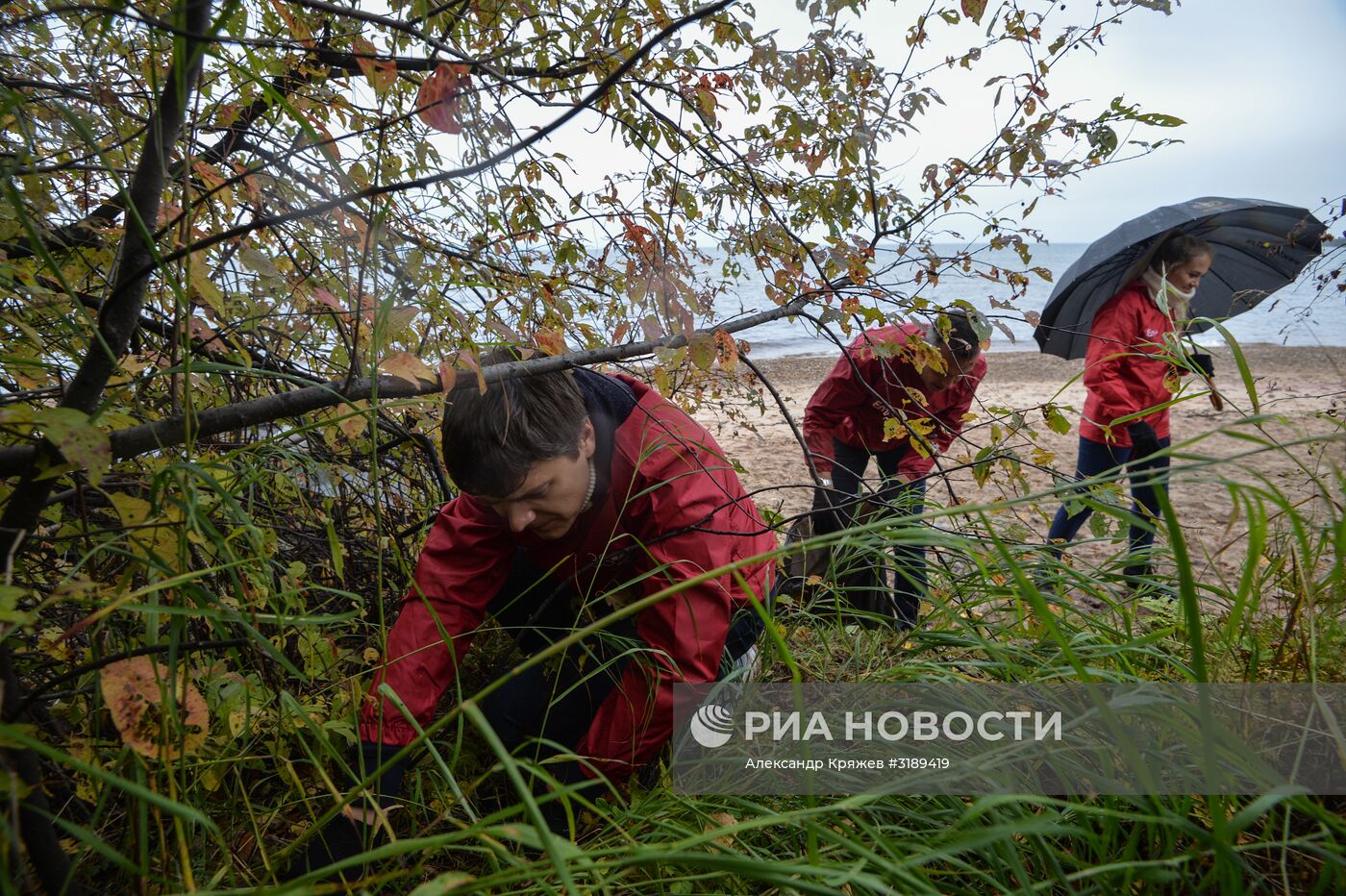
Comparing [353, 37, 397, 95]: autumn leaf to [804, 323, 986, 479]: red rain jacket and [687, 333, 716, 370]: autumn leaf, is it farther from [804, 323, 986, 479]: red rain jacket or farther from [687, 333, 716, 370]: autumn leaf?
[804, 323, 986, 479]: red rain jacket

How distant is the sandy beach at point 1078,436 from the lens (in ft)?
4.59

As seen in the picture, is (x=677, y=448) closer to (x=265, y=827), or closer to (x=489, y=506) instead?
(x=489, y=506)

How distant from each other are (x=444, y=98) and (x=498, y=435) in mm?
776

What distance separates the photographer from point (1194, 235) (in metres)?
3.53

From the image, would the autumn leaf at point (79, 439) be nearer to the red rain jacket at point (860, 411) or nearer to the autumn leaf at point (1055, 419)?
the autumn leaf at point (1055, 419)

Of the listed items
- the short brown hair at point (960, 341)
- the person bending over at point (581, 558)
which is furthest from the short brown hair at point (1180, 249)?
the person bending over at point (581, 558)

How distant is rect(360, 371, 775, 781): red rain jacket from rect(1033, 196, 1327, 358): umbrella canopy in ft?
7.43

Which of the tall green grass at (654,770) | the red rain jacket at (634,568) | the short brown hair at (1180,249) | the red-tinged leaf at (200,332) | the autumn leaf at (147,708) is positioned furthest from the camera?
the short brown hair at (1180,249)

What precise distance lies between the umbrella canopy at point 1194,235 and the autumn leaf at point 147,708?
3.45 metres

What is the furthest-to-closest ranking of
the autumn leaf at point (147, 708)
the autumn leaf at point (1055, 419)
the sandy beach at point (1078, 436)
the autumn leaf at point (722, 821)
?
the autumn leaf at point (1055, 419) < the sandy beach at point (1078, 436) < the autumn leaf at point (722, 821) < the autumn leaf at point (147, 708)

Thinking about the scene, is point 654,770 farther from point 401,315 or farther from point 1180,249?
point 1180,249

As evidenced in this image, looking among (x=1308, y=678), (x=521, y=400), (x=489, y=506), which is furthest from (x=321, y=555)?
(x=1308, y=678)

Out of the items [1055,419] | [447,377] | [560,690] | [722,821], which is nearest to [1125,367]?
[1055,419]

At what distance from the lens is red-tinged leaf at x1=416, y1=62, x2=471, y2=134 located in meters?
1.17
